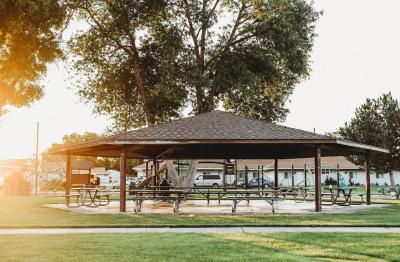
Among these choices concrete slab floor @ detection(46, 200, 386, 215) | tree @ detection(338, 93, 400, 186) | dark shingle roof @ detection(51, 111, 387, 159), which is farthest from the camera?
tree @ detection(338, 93, 400, 186)

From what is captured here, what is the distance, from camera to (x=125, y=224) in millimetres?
12977

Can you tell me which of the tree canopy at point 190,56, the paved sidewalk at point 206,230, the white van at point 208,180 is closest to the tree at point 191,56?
the tree canopy at point 190,56

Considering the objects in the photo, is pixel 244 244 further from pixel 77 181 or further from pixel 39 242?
pixel 77 181

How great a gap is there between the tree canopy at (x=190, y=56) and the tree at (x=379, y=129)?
1506 centimetres

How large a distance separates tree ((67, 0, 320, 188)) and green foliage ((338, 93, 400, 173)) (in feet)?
48.9

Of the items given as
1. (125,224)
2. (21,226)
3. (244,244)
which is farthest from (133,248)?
(21,226)

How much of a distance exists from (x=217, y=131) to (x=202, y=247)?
944 cm

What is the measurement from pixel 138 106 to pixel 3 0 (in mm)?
15353

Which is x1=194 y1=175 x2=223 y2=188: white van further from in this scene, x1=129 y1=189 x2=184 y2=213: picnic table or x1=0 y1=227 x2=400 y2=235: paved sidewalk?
x1=0 y1=227 x2=400 y2=235: paved sidewalk

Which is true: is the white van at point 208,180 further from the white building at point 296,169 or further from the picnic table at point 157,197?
the picnic table at point 157,197

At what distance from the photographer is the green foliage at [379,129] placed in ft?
137

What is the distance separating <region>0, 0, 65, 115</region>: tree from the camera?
17188mm

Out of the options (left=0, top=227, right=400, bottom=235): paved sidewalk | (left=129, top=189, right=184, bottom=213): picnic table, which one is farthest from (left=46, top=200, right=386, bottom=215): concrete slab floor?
(left=0, top=227, right=400, bottom=235): paved sidewalk

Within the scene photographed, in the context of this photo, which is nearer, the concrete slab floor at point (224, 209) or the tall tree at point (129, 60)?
the concrete slab floor at point (224, 209)
